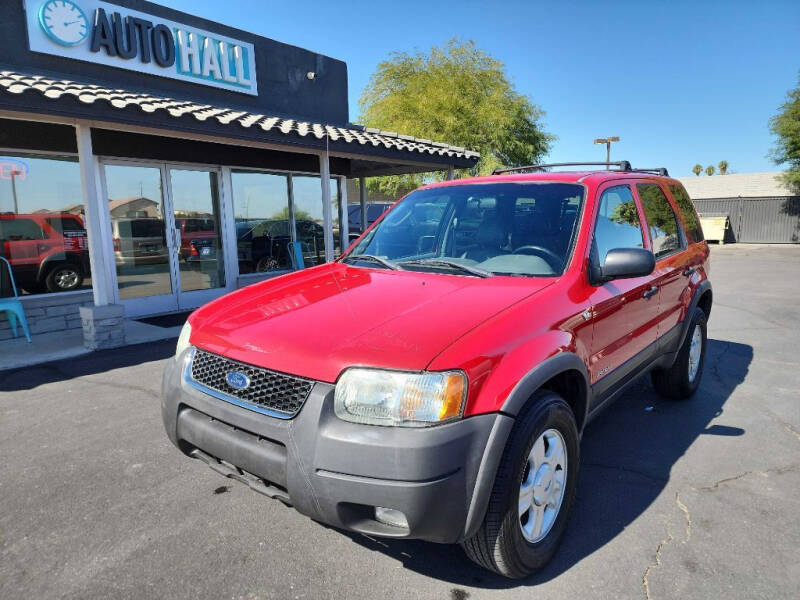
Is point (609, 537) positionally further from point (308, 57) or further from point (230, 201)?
point (308, 57)

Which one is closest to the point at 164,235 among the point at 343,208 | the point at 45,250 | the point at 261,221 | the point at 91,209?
the point at 45,250

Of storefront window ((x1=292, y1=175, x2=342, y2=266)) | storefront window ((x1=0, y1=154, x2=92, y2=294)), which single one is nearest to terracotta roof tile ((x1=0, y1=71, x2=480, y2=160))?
storefront window ((x1=0, y1=154, x2=92, y2=294))

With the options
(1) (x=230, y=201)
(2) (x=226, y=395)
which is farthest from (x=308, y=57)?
(2) (x=226, y=395)

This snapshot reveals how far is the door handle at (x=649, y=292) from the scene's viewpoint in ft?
10.9

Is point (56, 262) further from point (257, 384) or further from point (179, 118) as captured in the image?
point (257, 384)

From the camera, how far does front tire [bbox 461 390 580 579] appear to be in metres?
2.05

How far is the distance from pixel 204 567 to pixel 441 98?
21.9 metres

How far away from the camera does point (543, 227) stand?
9.93 ft

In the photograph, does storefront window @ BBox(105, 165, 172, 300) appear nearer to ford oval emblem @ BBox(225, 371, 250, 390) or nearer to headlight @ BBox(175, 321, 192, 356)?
headlight @ BBox(175, 321, 192, 356)

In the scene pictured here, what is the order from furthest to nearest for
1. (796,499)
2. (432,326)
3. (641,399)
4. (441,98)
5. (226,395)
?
(441,98) → (641,399) → (796,499) → (226,395) → (432,326)

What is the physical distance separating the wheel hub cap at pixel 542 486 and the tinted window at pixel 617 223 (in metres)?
1.13

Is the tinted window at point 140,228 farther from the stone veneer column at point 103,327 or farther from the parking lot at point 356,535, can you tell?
the parking lot at point 356,535

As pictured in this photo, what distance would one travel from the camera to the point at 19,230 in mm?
7555

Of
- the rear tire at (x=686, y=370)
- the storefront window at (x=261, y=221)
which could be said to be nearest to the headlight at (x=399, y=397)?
the rear tire at (x=686, y=370)
